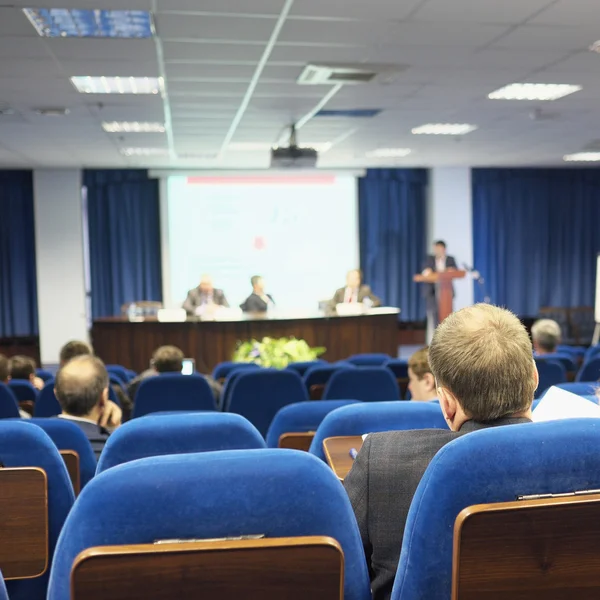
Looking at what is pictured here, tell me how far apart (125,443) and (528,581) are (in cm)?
114

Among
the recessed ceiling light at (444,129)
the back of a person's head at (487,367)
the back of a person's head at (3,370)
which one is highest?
the recessed ceiling light at (444,129)

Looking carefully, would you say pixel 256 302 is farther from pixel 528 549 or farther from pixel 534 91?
pixel 528 549

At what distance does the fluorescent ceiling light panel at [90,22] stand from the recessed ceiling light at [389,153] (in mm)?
5977

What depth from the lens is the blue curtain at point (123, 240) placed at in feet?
37.6

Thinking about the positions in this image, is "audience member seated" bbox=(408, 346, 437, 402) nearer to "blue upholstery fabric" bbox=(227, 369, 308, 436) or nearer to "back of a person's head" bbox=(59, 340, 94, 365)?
"blue upholstery fabric" bbox=(227, 369, 308, 436)

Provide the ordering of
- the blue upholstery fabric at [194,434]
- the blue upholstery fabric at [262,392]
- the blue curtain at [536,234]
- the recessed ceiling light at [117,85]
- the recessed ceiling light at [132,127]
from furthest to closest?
1. the blue curtain at [536,234]
2. the recessed ceiling light at [132,127]
3. the recessed ceiling light at [117,85]
4. the blue upholstery fabric at [262,392]
5. the blue upholstery fabric at [194,434]

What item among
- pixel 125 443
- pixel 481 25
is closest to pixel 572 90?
pixel 481 25

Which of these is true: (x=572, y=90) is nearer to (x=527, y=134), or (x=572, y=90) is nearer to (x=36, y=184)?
(x=527, y=134)

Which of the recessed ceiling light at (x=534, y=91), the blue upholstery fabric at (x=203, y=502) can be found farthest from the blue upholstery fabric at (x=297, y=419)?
the recessed ceiling light at (x=534, y=91)

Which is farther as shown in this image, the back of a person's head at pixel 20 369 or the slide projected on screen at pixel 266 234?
the slide projected on screen at pixel 266 234

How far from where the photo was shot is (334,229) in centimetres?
1188

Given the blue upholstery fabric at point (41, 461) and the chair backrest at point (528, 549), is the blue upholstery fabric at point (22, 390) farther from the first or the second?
the chair backrest at point (528, 549)

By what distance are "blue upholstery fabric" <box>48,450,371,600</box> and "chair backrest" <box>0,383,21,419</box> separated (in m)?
2.64

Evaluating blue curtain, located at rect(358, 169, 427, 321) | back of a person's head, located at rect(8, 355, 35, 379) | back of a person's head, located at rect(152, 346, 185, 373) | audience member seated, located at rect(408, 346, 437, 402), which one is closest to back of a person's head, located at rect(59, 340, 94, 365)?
back of a person's head, located at rect(8, 355, 35, 379)
